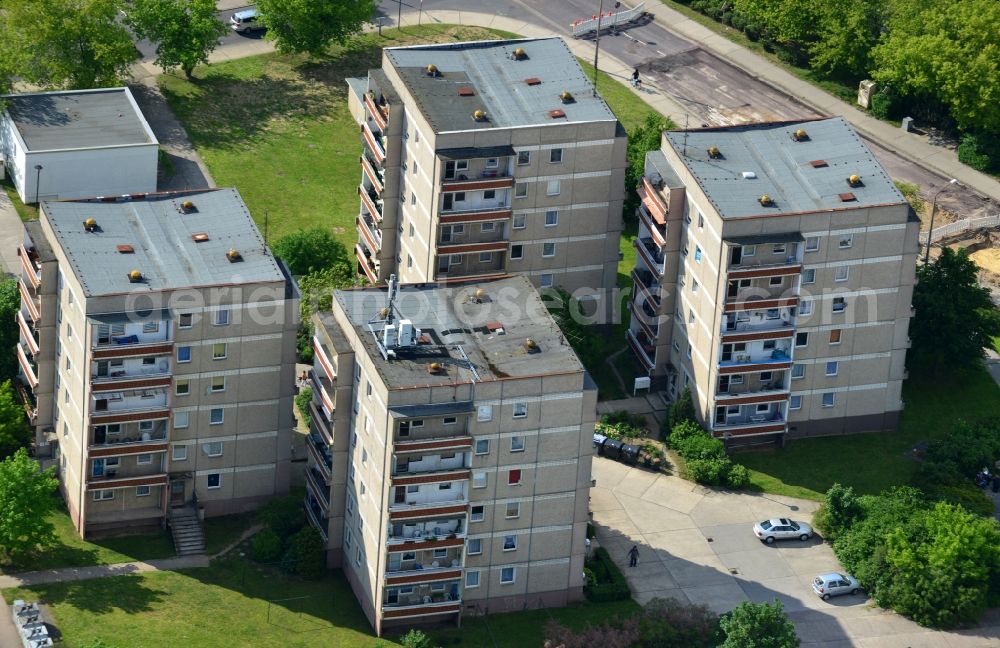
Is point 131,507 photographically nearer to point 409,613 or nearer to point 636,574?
point 409,613

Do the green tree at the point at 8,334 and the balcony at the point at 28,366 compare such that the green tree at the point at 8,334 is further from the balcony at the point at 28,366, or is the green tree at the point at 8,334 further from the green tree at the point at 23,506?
the green tree at the point at 23,506

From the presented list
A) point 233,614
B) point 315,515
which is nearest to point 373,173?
point 315,515

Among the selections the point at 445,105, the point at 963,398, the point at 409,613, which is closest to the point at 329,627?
the point at 409,613

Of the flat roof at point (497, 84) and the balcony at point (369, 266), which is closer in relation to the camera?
the flat roof at point (497, 84)

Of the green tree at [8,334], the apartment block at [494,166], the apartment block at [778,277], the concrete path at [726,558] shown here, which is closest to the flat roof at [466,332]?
the apartment block at [494,166]

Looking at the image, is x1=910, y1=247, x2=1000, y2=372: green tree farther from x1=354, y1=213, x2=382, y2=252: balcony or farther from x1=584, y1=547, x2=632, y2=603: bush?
x1=354, y1=213, x2=382, y2=252: balcony
